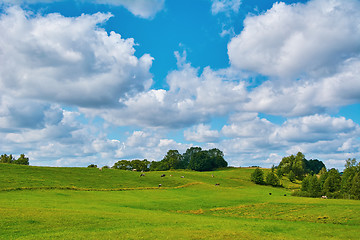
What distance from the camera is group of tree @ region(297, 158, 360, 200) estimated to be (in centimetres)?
9669

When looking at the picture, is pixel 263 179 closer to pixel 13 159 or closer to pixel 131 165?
pixel 131 165

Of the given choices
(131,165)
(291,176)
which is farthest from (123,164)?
(291,176)

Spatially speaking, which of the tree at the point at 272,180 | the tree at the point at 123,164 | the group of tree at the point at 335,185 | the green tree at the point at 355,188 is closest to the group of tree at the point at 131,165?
the tree at the point at 123,164

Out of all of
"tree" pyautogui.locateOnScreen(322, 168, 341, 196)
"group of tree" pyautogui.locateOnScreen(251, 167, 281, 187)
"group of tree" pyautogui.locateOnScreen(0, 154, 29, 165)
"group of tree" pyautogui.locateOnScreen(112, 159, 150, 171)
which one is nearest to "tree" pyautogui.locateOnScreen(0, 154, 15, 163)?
"group of tree" pyautogui.locateOnScreen(0, 154, 29, 165)

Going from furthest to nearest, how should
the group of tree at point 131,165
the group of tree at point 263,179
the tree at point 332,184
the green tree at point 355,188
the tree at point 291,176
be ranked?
the group of tree at point 131,165 → the tree at point 291,176 → the group of tree at point 263,179 → the tree at point 332,184 → the green tree at point 355,188

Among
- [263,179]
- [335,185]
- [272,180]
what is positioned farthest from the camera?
[263,179]

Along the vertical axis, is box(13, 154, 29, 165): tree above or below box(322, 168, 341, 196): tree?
above

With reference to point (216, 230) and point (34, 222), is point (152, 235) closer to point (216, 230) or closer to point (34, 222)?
point (216, 230)

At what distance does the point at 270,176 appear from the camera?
13888 centimetres

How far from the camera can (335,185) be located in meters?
112

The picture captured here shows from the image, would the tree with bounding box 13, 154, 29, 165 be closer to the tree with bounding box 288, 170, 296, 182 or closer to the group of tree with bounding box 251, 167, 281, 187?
the group of tree with bounding box 251, 167, 281, 187

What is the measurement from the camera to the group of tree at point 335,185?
96688mm

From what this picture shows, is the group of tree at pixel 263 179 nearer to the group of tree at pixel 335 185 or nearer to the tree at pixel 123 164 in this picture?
the group of tree at pixel 335 185

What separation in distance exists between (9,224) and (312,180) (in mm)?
111003
